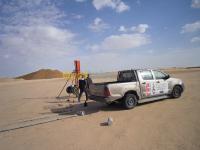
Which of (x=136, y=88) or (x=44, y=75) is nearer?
(x=136, y=88)

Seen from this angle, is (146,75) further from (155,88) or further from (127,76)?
(127,76)

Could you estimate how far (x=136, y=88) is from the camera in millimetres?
9977

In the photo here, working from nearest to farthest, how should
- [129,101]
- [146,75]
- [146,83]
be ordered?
[129,101], [146,83], [146,75]

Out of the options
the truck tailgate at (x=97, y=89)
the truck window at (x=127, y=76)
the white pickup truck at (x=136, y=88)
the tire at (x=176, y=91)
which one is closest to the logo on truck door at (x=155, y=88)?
the white pickup truck at (x=136, y=88)

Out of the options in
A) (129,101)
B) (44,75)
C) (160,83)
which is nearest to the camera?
(129,101)

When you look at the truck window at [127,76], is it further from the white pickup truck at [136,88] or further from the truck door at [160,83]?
the truck door at [160,83]

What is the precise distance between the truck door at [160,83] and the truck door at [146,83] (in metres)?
0.31

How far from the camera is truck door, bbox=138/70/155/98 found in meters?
10.2

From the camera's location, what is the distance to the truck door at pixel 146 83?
10250mm

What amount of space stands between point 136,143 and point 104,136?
1.08m

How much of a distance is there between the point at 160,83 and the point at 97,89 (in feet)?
11.4

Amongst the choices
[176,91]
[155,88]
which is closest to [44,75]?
[176,91]

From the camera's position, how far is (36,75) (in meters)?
98.2

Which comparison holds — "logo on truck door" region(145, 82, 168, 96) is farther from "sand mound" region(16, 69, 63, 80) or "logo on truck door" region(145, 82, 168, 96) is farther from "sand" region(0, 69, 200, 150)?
"sand mound" region(16, 69, 63, 80)
